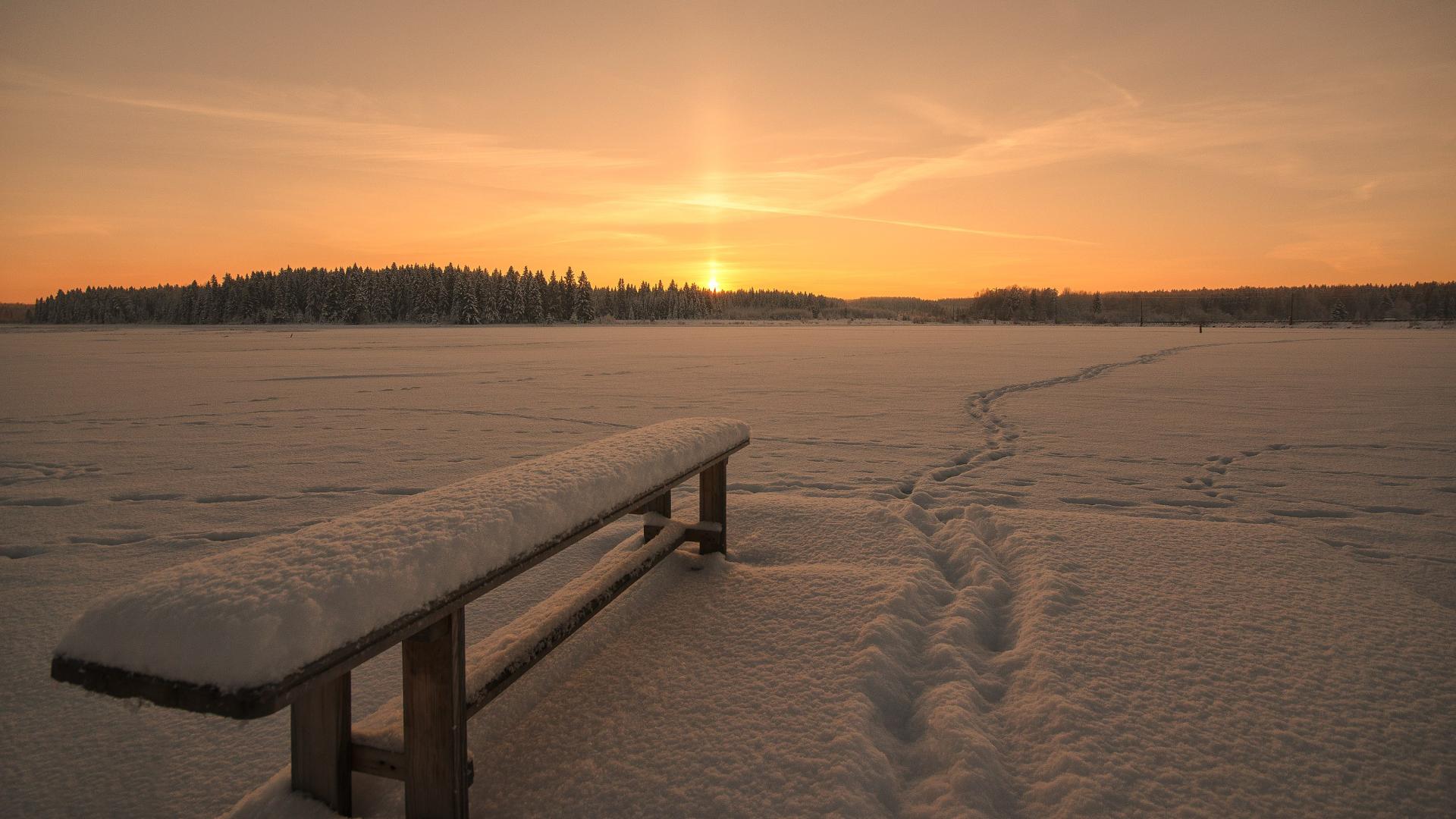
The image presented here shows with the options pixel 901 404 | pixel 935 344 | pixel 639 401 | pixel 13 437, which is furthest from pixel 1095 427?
pixel 935 344

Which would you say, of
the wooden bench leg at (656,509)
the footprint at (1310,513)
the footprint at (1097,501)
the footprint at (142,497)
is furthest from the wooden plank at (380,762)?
the footprint at (1310,513)

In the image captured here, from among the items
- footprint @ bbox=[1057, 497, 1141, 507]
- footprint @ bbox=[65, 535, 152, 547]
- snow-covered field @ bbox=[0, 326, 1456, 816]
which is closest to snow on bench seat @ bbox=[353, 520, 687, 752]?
snow-covered field @ bbox=[0, 326, 1456, 816]

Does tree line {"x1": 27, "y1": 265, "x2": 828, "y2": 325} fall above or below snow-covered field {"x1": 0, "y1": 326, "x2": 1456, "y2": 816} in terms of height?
above

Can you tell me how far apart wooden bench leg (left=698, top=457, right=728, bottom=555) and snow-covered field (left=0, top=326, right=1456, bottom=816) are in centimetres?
16

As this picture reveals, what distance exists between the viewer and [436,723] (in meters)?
1.65

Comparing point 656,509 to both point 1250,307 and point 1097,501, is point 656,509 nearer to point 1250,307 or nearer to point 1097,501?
point 1097,501

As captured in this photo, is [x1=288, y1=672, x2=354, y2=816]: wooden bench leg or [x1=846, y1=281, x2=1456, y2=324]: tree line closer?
[x1=288, y1=672, x2=354, y2=816]: wooden bench leg

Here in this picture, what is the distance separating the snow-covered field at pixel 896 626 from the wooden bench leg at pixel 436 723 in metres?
0.20

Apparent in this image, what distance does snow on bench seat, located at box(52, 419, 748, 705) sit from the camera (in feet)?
3.78

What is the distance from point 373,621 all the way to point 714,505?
242cm

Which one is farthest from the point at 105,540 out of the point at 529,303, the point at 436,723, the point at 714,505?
the point at 529,303

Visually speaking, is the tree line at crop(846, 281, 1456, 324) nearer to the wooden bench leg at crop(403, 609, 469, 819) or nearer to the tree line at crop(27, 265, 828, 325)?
the tree line at crop(27, 265, 828, 325)

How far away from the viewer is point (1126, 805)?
183 cm

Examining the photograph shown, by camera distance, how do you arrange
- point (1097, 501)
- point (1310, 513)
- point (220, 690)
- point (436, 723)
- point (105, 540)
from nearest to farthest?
1. point (220, 690)
2. point (436, 723)
3. point (105, 540)
4. point (1310, 513)
5. point (1097, 501)
